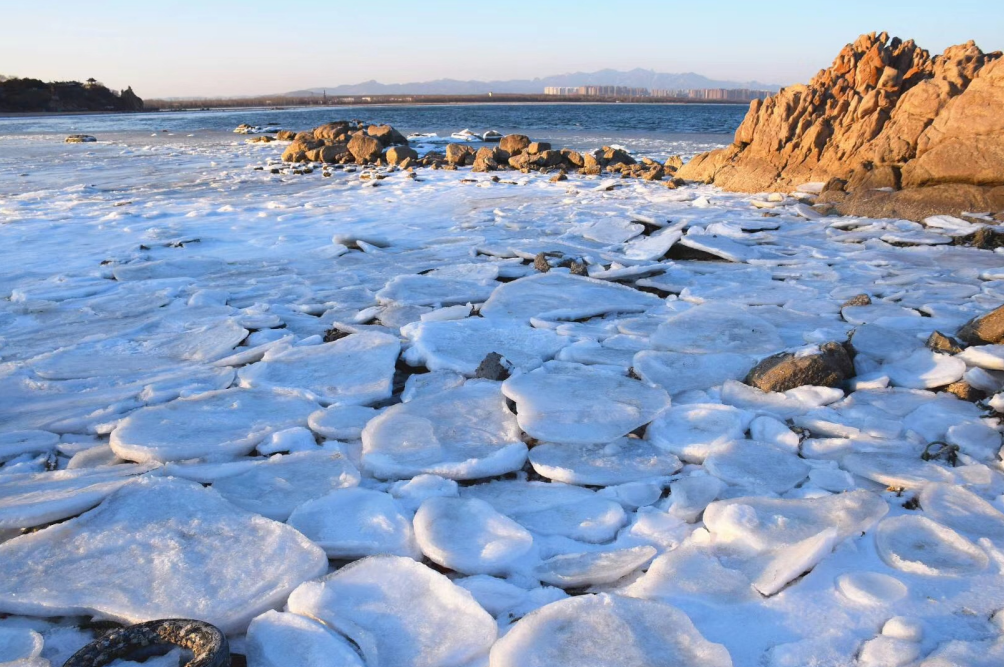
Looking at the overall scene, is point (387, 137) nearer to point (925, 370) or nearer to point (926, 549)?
point (925, 370)

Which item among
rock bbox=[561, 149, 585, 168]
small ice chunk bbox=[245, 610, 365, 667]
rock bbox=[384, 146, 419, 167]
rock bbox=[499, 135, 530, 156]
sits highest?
rock bbox=[499, 135, 530, 156]

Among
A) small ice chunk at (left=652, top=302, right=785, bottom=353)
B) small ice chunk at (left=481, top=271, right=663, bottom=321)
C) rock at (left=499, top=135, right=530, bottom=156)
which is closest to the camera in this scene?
small ice chunk at (left=652, top=302, right=785, bottom=353)

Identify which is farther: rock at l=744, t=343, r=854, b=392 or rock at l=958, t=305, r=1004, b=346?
rock at l=958, t=305, r=1004, b=346

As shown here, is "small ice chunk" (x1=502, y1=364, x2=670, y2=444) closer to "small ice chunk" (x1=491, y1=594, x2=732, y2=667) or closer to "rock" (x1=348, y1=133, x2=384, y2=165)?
"small ice chunk" (x1=491, y1=594, x2=732, y2=667)

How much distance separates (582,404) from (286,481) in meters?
1.01

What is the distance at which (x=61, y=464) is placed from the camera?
2.14m

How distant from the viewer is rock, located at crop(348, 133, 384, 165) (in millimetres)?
11812

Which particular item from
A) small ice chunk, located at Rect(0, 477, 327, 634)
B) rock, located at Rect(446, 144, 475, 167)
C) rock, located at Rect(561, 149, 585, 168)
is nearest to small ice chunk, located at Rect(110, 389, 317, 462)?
small ice chunk, located at Rect(0, 477, 327, 634)

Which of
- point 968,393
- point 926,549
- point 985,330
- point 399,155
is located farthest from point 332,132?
point 926,549

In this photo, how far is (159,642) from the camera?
1.31 metres

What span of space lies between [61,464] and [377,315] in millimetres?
1605

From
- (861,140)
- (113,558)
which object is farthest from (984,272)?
(113,558)

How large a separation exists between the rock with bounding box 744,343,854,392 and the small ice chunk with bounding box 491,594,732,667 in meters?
1.32

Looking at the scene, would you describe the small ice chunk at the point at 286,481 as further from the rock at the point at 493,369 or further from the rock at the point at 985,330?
the rock at the point at 985,330
